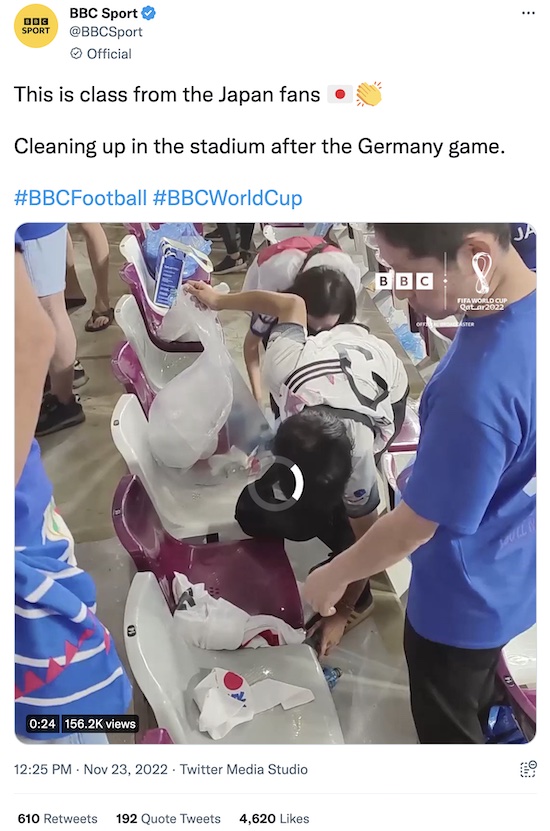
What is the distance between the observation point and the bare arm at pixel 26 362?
21.2 inches

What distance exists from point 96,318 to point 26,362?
0.07 metres

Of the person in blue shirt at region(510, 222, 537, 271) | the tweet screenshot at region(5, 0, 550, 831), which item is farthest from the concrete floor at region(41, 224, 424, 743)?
the person in blue shirt at region(510, 222, 537, 271)

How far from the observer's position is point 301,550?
0.57 metres

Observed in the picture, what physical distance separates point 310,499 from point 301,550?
0.15 ft

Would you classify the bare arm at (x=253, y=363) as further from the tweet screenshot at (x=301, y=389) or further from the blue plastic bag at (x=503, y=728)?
the blue plastic bag at (x=503, y=728)
